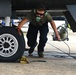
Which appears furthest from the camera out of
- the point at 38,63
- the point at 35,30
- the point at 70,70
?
the point at 35,30

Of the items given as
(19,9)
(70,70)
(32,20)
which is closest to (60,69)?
(70,70)

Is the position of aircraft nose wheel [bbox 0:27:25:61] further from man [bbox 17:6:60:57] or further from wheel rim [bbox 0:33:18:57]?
man [bbox 17:6:60:57]

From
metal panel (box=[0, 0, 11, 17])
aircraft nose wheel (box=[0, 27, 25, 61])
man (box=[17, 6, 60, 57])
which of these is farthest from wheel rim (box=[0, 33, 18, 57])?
metal panel (box=[0, 0, 11, 17])

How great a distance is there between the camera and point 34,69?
643 centimetres

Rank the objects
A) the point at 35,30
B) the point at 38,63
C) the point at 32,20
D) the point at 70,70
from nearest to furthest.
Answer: the point at 70,70
the point at 38,63
the point at 32,20
the point at 35,30

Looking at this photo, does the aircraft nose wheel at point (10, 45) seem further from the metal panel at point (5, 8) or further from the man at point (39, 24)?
the metal panel at point (5, 8)

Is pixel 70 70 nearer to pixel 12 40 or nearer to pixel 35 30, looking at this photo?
pixel 12 40

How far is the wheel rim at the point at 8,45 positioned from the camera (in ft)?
23.7

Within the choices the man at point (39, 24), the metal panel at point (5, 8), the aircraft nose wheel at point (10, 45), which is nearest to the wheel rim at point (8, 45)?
the aircraft nose wheel at point (10, 45)

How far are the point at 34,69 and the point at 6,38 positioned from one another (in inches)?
46.6

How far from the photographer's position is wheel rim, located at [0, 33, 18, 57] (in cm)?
722

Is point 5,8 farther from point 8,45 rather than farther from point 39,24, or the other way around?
point 39,24

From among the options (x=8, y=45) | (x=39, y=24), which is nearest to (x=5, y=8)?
(x=8, y=45)

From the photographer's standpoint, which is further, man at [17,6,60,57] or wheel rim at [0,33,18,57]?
man at [17,6,60,57]
